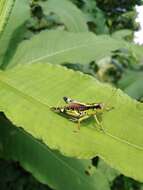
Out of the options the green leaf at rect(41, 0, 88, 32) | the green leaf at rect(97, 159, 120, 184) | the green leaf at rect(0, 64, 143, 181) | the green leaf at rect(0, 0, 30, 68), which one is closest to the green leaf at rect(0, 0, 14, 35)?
the green leaf at rect(0, 64, 143, 181)

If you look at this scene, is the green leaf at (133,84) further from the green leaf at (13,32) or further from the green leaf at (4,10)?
the green leaf at (4,10)

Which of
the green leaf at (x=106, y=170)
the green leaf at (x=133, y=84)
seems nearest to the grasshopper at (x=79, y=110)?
the green leaf at (x=106, y=170)

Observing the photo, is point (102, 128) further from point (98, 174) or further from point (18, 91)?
point (98, 174)

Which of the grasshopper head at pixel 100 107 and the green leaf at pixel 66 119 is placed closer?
the green leaf at pixel 66 119

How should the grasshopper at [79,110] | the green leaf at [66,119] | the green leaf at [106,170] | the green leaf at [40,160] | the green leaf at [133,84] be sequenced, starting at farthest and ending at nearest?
1. the green leaf at [133,84]
2. the green leaf at [106,170]
3. the green leaf at [40,160]
4. the grasshopper at [79,110]
5. the green leaf at [66,119]

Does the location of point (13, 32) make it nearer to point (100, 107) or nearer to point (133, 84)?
point (100, 107)

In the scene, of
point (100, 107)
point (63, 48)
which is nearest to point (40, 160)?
point (63, 48)
